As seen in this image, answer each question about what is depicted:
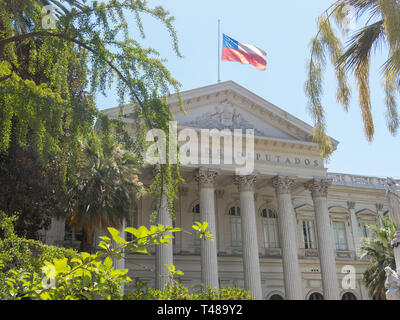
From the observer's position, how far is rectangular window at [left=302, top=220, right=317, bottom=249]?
2937cm

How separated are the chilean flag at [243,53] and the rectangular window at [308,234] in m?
11.8

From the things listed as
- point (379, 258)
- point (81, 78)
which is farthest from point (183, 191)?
point (81, 78)

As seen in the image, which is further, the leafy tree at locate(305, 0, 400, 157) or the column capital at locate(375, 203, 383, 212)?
the column capital at locate(375, 203, 383, 212)

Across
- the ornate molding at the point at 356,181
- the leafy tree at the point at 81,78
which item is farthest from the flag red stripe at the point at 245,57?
the leafy tree at the point at 81,78

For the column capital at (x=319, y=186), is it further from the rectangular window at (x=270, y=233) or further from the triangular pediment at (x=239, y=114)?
the rectangular window at (x=270, y=233)

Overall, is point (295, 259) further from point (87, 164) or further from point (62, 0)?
point (62, 0)

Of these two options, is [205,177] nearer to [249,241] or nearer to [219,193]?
[249,241]

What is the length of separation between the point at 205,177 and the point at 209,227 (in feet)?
9.70

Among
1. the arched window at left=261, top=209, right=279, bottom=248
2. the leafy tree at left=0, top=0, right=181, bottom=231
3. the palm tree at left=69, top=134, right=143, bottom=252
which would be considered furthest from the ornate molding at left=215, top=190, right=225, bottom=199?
the leafy tree at left=0, top=0, right=181, bottom=231

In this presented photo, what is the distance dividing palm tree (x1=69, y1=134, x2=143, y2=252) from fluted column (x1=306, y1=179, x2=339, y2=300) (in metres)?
11.1

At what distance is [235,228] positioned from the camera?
90.8 feet

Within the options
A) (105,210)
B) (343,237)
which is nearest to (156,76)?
(105,210)

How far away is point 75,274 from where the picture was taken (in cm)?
318

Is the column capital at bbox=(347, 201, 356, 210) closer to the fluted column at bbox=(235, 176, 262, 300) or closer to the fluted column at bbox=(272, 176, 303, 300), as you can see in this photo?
the fluted column at bbox=(272, 176, 303, 300)
